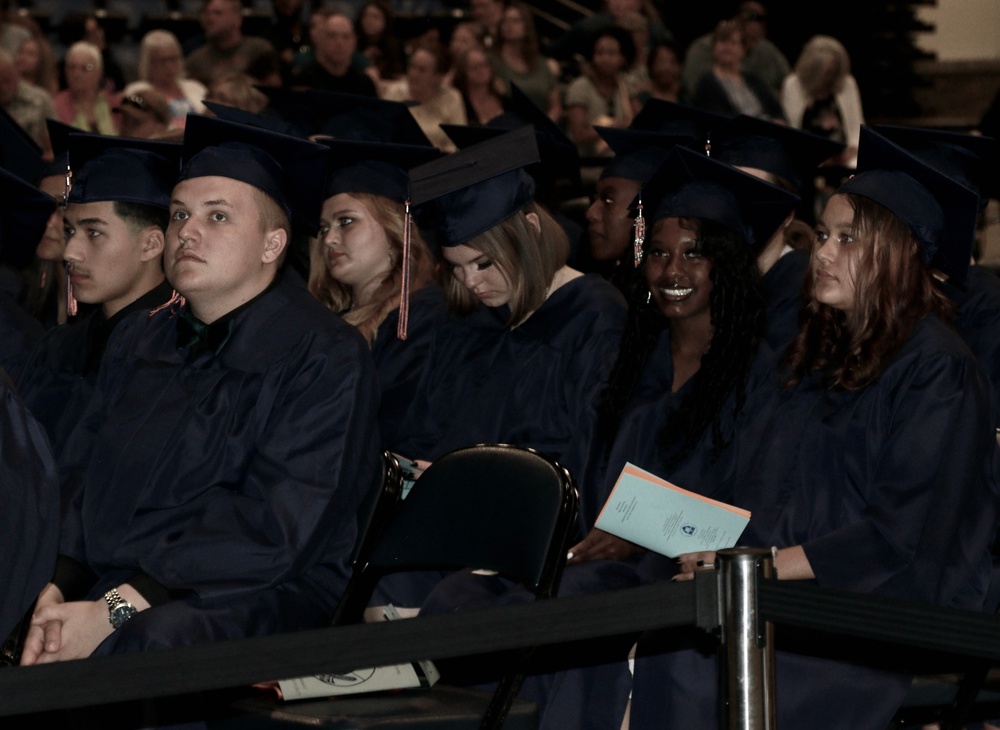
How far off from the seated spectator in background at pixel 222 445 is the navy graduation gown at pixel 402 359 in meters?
1.11

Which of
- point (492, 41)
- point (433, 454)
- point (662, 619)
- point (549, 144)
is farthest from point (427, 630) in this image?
point (492, 41)

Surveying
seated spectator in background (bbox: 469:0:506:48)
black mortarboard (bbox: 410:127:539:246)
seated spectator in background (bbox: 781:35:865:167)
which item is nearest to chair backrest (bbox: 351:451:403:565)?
black mortarboard (bbox: 410:127:539:246)

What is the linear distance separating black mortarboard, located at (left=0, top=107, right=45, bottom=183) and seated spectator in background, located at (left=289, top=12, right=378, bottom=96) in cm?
318

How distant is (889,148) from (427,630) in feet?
6.21

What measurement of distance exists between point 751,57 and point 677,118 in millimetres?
4869

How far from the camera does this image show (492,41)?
31.6ft

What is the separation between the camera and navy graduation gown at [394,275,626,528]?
4047mm

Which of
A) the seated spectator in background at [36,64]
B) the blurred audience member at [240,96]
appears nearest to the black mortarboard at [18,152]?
the blurred audience member at [240,96]

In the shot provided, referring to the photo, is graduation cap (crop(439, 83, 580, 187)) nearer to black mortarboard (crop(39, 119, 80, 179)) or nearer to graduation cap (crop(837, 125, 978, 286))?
black mortarboard (crop(39, 119, 80, 179))

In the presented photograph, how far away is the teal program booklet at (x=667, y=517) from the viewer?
3.16 meters

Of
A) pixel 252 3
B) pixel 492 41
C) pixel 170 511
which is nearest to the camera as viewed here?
pixel 170 511

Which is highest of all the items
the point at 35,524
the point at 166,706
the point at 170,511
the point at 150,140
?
the point at 150,140

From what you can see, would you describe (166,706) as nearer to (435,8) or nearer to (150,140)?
(150,140)

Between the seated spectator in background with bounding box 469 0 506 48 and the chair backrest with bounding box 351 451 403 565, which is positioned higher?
the seated spectator in background with bounding box 469 0 506 48
